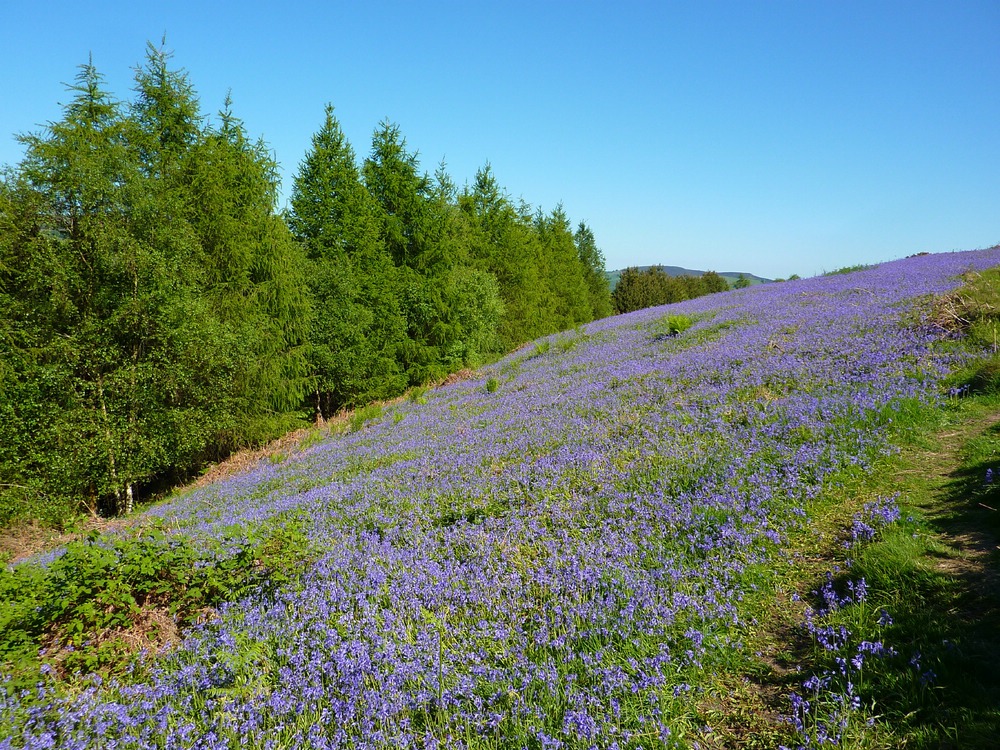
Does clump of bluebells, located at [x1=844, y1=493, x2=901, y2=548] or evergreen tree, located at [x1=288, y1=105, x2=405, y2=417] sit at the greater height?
evergreen tree, located at [x1=288, y1=105, x2=405, y2=417]

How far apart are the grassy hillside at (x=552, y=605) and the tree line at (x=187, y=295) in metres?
7.50

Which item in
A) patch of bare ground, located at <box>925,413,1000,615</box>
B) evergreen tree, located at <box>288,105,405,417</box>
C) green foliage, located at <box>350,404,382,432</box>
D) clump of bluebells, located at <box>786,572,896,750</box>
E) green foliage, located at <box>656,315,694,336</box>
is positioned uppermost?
evergreen tree, located at <box>288,105,405,417</box>

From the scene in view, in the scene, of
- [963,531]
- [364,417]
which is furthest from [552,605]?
[364,417]

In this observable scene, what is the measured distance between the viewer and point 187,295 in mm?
15719

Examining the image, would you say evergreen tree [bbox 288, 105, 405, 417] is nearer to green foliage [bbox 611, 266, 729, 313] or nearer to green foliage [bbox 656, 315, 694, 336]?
green foliage [bbox 656, 315, 694, 336]

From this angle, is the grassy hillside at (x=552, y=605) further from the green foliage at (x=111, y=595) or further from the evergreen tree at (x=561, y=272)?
the evergreen tree at (x=561, y=272)

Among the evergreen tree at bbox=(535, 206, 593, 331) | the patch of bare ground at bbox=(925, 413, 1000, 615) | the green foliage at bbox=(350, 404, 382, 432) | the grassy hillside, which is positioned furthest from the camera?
the evergreen tree at bbox=(535, 206, 593, 331)

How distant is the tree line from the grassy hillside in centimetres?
750

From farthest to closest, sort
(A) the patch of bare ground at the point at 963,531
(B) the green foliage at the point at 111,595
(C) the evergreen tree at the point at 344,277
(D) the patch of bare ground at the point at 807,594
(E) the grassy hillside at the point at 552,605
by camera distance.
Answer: (C) the evergreen tree at the point at 344,277
(B) the green foliage at the point at 111,595
(A) the patch of bare ground at the point at 963,531
(E) the grassy hillside at the point at 552,605
(D) the patch of bare ground at the point at 807,594

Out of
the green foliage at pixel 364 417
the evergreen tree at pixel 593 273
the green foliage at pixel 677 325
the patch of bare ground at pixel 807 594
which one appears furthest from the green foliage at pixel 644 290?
the patch of bare ground at pixel 807 594

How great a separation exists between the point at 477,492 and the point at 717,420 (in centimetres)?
386

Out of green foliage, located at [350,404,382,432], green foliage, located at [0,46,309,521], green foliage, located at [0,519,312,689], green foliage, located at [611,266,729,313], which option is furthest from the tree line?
green foliage, located at [611,266,729,313]

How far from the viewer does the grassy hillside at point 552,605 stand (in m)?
3.13

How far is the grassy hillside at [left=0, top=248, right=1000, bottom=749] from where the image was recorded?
3.13 metres
